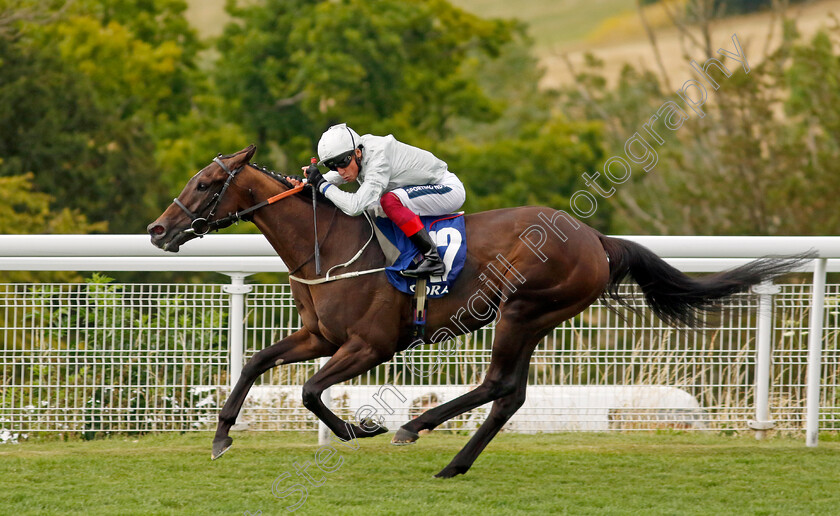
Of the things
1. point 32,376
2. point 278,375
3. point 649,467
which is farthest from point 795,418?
point 32,376

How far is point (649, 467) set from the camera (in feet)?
15.8

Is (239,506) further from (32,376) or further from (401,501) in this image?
(32,376)

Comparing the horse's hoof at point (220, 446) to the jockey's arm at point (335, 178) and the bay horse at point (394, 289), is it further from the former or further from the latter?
the jockey's arm at point (335, 178)

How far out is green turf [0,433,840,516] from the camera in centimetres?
410

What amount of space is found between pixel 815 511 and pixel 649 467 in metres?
0.89

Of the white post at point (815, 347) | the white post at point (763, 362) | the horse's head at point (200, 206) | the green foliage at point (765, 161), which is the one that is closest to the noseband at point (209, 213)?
the horse's head at point (200, 206)

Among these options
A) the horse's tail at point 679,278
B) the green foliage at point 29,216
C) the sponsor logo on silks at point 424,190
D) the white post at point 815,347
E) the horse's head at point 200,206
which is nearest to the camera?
the horse's head at point 200,206

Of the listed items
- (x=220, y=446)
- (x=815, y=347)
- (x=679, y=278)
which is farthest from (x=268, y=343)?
(x=815, y=347)

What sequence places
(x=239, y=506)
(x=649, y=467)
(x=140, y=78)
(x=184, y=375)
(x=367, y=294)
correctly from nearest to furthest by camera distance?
(x=239, y=506), (x=367, y=294), (x=649, y=467), (x=184, y=375), (x=140, y=78)

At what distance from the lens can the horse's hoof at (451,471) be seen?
4.59 m

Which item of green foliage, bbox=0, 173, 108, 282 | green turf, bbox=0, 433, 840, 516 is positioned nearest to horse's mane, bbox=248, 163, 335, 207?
green turf, bbox=0, 433, 840, 516

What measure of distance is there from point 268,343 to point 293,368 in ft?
0.74

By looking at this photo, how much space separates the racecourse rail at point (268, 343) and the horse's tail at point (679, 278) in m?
0.17

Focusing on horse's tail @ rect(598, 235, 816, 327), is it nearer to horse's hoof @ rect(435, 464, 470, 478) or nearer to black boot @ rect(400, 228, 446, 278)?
black boot @ rect(400, 228, 446, 278)
